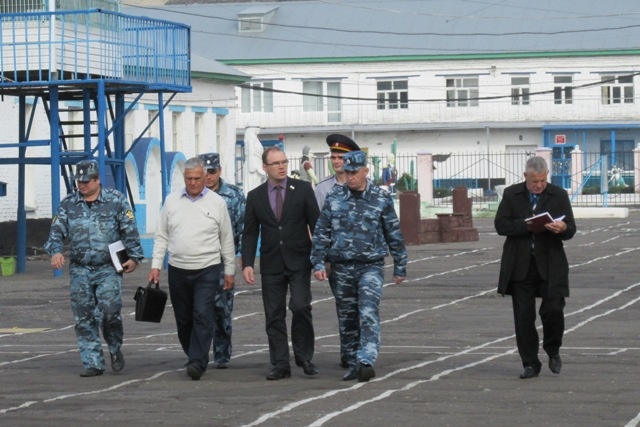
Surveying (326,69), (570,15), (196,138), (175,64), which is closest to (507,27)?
(570,15)

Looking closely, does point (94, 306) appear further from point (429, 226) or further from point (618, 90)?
point (618, 90)

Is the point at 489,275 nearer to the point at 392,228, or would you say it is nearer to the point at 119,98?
the point at 119,98

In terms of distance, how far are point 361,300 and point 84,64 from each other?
49.0 feet

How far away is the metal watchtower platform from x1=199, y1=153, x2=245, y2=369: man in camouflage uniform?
41.0ft

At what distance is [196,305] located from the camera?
1264cm

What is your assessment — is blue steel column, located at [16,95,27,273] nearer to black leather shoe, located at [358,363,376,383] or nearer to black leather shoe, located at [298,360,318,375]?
black leather shoe, located at [298,360,318,375]

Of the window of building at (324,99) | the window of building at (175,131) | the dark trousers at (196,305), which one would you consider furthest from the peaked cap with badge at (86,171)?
the window of building at (324,99)

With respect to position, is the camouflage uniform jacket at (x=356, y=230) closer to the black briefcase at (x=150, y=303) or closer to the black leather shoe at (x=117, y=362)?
the black briefcase at (x=150, y=303)

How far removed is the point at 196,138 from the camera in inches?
1801

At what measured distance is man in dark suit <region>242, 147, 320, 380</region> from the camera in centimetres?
1254

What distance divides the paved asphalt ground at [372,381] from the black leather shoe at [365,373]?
9 cm

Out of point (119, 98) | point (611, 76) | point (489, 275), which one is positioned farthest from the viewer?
point (611, 76)

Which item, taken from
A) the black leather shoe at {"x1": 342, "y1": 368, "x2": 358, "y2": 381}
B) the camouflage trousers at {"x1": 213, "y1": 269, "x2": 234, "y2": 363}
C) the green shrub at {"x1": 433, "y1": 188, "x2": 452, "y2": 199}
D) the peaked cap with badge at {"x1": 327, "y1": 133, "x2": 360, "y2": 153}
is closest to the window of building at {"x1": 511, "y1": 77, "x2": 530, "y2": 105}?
the green shrub at {"x1": 433, "y1": 188, "x2": 452, "y2": 199}

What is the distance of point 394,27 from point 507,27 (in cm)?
532
